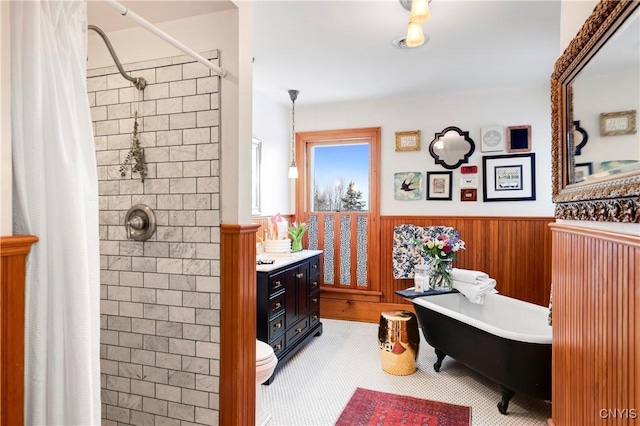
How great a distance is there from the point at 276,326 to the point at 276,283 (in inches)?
13.3

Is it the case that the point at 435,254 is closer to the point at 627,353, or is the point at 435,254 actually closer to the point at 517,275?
the point at 517,275


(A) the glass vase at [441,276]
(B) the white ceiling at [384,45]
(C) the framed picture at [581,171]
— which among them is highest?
(B) the white ceiling at [384,45]

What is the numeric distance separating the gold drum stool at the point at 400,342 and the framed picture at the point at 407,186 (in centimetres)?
166

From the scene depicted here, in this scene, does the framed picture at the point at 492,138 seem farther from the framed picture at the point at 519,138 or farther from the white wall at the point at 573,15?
the white wall at the point at 573,15

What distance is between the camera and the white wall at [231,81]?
164 cm

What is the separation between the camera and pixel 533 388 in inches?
86.6

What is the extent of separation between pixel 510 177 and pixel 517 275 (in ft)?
3.43

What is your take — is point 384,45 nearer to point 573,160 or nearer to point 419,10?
point 419,10

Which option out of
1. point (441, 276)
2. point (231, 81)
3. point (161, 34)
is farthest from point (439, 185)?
point (161, 34)

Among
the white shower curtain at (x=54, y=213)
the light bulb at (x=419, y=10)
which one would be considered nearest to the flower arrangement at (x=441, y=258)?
the light bulb at (x=419, y=10)

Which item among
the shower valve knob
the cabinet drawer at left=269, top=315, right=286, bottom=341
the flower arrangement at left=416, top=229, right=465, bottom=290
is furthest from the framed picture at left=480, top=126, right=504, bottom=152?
the shower valve knob

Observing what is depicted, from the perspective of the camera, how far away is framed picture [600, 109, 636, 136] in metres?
1.11

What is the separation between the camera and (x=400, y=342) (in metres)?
2.84

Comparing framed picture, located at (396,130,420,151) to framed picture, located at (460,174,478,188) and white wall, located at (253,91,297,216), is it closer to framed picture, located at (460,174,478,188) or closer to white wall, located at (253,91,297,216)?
framed picture, located at (460,174,478,188)
